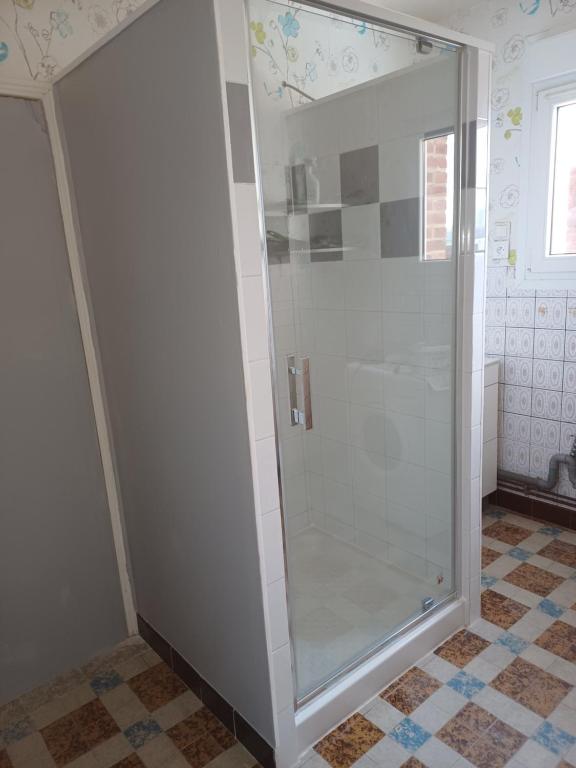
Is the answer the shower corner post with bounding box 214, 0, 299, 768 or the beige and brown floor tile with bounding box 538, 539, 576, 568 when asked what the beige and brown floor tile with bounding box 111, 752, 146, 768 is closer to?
the shower corner post with bounding box 214, 0, 299, 768

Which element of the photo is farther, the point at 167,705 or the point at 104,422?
the point at 104,422

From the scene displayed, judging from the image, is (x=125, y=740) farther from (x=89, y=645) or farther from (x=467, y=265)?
(x=467, y=265)

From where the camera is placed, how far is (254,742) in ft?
5.02

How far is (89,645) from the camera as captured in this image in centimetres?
197

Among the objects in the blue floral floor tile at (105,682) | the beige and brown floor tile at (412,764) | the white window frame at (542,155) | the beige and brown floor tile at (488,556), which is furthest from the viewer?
the beige and brown floor tile at (488,556)

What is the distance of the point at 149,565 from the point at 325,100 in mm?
1663

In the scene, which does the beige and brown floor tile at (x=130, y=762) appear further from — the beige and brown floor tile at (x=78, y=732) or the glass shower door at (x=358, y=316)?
the glass shower door at (x=358, y=316)

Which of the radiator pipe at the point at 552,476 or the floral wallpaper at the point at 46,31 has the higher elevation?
the floral wallpaper at the point at 46,31

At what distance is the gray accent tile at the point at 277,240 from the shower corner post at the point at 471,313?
22.7 inches

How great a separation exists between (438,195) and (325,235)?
0.38m

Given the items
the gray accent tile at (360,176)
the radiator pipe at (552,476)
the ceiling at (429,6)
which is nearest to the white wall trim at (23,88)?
the gray accent tile at (360,176)

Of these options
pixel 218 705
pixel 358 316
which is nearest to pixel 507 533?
pixel 358 316

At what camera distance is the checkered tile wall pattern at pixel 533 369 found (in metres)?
2.49

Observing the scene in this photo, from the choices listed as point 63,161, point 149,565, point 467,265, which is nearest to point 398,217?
point 467,265
